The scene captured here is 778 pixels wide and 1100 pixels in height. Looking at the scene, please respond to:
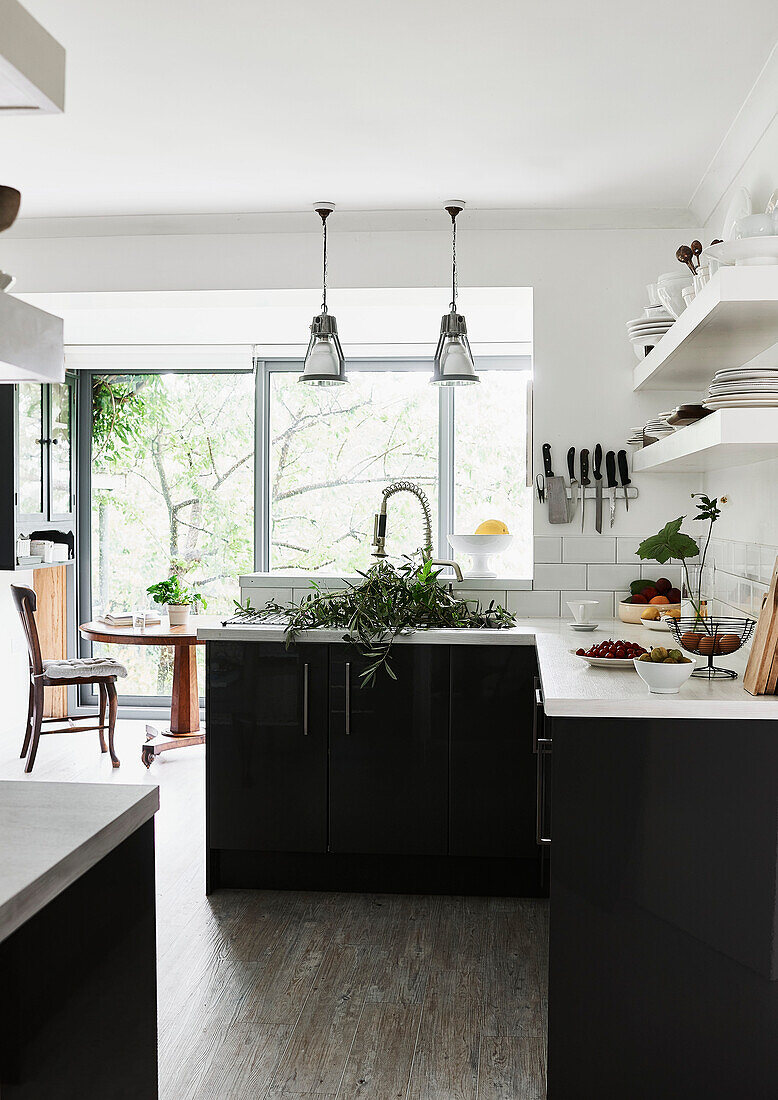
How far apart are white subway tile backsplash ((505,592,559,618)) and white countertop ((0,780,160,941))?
2724mm

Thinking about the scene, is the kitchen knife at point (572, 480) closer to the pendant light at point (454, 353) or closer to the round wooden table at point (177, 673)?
the pendant light at point (454, 353)

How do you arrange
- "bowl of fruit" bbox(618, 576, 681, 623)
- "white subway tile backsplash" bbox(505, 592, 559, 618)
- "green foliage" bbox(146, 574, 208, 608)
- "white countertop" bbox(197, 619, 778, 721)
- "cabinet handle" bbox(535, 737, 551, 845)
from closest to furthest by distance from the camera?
"white countertop" bbox(197, 619, 778, 721) < "cabinet handle" bbox(535, 737, 551, 845) < "bowl of fruit" bbox(618, 576, 681, 623) < "white subway tile backsplash" bbox(505, 592, 559, 618) < "green foliage" bbox(146, 574, 208, 608)

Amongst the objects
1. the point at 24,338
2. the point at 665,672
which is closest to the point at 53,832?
the point at 24,338

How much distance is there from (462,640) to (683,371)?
4.17 feet

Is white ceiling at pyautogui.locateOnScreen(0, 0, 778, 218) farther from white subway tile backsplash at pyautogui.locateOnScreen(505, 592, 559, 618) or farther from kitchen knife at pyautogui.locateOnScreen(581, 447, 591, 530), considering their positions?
white subway tile backsplash at pyautogui.locateOnScreen(505, 592, 559, 618)

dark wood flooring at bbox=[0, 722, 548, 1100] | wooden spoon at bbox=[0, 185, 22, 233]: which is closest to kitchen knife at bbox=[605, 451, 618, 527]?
dark wood flooring at bbox=[0, 722, 548, 1100]

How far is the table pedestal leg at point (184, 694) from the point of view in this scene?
17.7 ft

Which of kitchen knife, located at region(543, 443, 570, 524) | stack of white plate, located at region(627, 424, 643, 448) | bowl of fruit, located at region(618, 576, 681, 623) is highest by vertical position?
stack of white plate, located at region(627, 424, 643, 448)

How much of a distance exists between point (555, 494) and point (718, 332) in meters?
1.45

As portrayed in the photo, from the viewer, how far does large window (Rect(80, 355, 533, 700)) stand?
19.1ft

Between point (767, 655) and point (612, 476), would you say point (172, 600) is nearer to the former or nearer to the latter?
point (612, 476)

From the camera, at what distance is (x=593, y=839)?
2.16 metres

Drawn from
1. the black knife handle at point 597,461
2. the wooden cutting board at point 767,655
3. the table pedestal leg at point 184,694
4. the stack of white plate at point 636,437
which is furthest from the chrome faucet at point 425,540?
the table pedestal leg at point 184,694

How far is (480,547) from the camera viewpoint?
415cm
